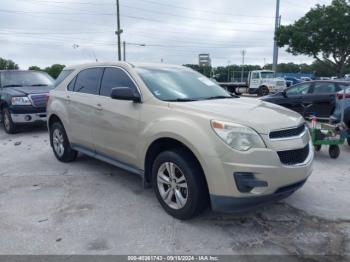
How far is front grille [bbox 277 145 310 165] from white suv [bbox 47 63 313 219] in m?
0.01

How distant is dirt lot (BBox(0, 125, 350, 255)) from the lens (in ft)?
11.0

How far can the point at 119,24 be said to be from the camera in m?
30.5

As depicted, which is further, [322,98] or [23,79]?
[322,98]

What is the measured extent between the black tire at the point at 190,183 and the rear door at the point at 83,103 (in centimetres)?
184

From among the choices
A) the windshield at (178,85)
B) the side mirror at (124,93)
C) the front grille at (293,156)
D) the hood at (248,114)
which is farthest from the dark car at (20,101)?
the front grille at (293,156)

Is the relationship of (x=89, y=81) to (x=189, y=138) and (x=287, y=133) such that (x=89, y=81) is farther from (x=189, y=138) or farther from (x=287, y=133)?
(x=287, y=133)

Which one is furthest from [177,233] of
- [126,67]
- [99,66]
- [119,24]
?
[119,24]

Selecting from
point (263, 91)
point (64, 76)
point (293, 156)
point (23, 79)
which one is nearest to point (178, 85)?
point (293, 156)

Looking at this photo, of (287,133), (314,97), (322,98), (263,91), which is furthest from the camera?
(263,91)

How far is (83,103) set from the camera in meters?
5.34

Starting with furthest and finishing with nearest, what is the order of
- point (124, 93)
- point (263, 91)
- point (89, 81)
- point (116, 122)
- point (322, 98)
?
point (263, 91) → point (322, 98) → point (89, 81) → point (116, 122) → point (124, 93)

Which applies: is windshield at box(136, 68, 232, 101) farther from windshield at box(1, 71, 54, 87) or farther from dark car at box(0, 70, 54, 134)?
windshield at box(1, 71, 54, 87)

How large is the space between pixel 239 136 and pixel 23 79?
878 centimetres

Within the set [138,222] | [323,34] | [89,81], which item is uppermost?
[323,34]
